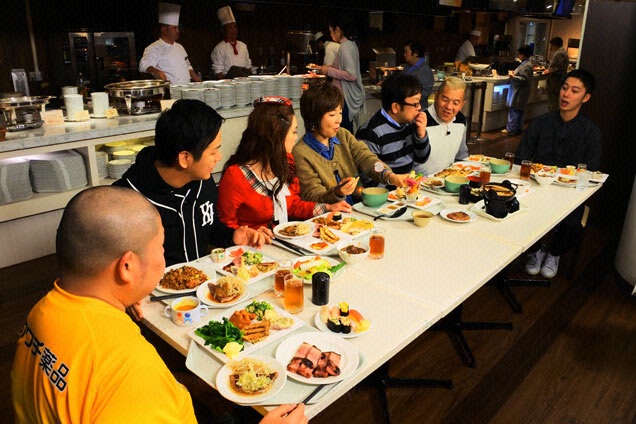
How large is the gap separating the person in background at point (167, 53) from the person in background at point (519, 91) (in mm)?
5366

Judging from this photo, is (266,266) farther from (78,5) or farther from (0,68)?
(78,5)

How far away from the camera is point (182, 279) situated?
1835 millimetres

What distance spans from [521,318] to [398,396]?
1138 mm

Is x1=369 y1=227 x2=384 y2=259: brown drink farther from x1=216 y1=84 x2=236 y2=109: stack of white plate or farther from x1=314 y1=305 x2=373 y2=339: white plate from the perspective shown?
x1=216 y1=84 x2=236 y2=109: stack of white plate

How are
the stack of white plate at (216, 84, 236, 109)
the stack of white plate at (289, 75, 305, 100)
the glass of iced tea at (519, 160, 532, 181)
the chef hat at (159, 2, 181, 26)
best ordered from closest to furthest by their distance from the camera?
1. the glass of iced tea at (519, 160, 532, 181)
2. the stack of white plate at (216, 84, 236, 109)
3. the stack of white plate at (289, 75, 305, 100)
4. the chef hat at (159, 2, 181, 26)

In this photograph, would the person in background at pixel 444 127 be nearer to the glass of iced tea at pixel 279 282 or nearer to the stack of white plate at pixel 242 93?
the stack of white plate at pixel 242 93

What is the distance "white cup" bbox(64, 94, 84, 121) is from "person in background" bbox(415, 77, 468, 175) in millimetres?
2495

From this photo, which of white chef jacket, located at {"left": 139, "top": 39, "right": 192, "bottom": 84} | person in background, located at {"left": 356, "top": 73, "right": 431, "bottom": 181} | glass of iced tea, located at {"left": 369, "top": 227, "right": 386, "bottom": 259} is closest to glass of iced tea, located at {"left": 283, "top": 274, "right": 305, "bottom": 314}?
glass of iced tea, located at {"left": 369, "top": 227, "right": 386, "bottom": 259}

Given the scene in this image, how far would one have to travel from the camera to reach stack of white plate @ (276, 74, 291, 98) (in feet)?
15.9

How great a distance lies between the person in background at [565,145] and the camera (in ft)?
11.5

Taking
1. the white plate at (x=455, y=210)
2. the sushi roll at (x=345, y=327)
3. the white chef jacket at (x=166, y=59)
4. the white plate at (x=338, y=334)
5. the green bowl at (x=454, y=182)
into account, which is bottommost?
the white plate at (x=338, y=334)

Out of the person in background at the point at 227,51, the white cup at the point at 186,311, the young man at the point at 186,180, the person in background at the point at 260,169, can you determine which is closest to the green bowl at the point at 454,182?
the person in background at the point at 260,169

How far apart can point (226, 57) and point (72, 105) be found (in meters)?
3.18

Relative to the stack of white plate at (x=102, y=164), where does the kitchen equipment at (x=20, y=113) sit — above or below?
above
